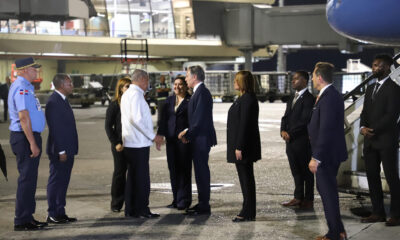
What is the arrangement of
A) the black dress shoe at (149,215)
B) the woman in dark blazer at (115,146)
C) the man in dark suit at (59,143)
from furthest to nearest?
the woman in dark blazer at (115,146) → the black dress shoe at (149,215) → the man in dark suit at (59,143)

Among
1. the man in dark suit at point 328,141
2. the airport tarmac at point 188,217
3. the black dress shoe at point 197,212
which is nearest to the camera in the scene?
the man in dark suit at point 328,141

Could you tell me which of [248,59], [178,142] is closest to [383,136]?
[178,142]

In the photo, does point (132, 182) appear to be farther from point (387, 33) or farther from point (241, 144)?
point (387, 33)

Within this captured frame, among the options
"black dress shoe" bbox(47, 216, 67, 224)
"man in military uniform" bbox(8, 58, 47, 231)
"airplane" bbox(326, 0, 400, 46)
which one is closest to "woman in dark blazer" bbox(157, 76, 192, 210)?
"black dress shoe" bbox(47, 216, 67, 224)

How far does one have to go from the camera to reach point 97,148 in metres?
14.9

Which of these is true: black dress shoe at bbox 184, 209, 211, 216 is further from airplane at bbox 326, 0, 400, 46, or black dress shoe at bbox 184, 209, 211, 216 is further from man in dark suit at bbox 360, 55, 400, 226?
airplane at bbox 326, 0, 400, 46

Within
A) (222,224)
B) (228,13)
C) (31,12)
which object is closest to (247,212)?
(222,224)

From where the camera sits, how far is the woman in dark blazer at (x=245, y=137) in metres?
6.84

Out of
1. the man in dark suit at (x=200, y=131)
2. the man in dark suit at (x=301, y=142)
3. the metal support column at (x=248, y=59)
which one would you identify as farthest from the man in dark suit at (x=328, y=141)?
the metal support column at (x=248, y=59)

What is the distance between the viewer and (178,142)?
25.3 feet

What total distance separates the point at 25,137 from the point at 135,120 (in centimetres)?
122

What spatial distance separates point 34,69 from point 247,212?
2817mm

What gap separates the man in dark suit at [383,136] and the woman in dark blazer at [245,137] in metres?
1.21

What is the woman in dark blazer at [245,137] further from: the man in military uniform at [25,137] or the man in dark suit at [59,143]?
the man in military uniform at [25,137]
